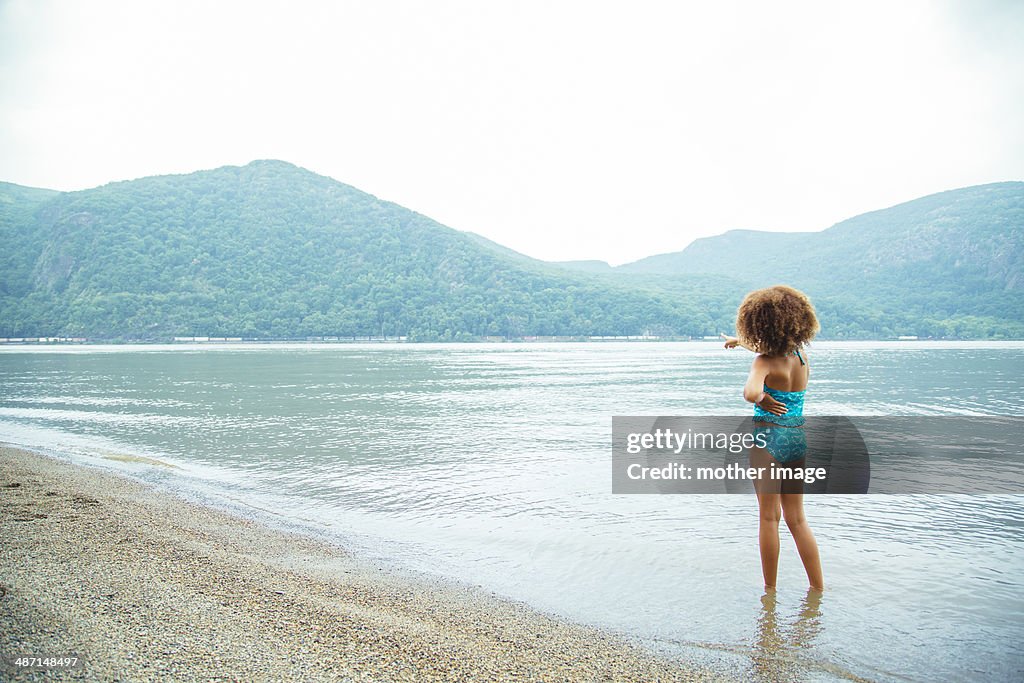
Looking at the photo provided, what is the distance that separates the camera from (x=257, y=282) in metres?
165

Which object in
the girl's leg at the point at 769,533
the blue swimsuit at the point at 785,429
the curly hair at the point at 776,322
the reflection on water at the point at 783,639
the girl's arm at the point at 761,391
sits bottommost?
the reflection on water at the point at 783,639

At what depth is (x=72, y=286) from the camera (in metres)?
151

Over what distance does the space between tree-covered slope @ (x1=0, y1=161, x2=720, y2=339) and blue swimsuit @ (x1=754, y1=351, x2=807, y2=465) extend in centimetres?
15581

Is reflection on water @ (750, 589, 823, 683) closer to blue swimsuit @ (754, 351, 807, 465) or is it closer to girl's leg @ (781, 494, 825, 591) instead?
girl's leg @ (781, 494, 825, 591)

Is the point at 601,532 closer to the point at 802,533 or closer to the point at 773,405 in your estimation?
the point at 802,533

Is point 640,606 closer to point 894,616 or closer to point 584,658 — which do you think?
point 584,658

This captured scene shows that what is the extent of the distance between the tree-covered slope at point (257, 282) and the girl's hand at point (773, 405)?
155871 millimetres

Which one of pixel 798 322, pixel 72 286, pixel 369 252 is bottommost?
pixel 798 322

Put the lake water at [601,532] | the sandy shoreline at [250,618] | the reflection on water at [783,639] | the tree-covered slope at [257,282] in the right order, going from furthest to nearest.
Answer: the tree-covered slope at [257,282], the lake water at [601,532], the reflection on water at [783,639], the sandy shoreline at [250,618]

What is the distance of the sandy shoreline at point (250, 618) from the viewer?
13.7 ft

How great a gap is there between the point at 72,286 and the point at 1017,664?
7026 inches

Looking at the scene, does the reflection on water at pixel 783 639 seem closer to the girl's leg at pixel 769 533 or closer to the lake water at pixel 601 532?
the lake water at pixel 601 532

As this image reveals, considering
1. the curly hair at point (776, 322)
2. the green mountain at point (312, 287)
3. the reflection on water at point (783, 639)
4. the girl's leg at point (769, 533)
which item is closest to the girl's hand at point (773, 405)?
the curly hair at point (776, 322)

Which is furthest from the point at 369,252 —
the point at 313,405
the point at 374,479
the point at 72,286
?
the point at 374,479
